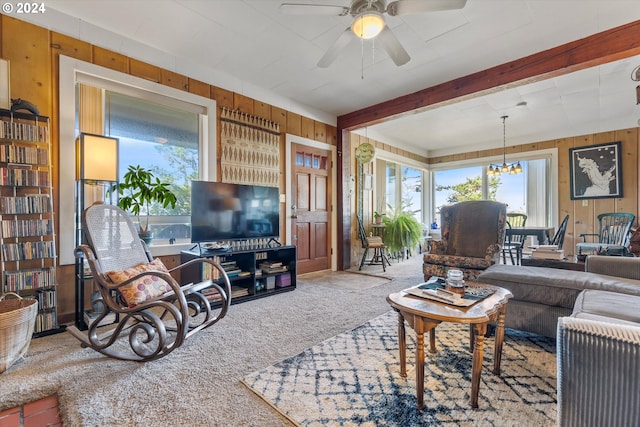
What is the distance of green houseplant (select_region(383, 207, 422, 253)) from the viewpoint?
214 inches

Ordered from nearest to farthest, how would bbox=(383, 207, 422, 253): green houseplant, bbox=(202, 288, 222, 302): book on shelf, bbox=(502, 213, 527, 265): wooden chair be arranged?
bbox=(202, 288, 222, 302): book on shelf
bbox=(502, 213, 527, 265): wooden chair
bbox=(383, 207, 422, 253): green houseplant

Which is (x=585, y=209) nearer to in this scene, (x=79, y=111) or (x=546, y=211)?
(x=546, y=211)

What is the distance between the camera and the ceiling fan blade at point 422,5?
1.89 m

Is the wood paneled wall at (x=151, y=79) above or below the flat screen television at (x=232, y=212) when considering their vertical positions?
above

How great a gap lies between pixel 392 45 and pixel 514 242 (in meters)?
4.45

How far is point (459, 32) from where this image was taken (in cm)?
278

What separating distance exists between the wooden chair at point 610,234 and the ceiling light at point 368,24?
3.96m

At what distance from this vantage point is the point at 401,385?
5.32ft

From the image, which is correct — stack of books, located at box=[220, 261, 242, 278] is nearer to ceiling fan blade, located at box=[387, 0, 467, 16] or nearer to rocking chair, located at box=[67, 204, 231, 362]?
rocking chair, located at box=[67, 204, 231, 362]

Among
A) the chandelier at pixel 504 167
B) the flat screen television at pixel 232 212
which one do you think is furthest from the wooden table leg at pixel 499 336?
the chandelier at pixel 504 167

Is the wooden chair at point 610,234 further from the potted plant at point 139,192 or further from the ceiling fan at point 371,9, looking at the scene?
the potted plant at point 139,192

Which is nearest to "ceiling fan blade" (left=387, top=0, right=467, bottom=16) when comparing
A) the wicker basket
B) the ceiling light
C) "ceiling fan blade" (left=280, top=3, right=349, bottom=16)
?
the ceiling light

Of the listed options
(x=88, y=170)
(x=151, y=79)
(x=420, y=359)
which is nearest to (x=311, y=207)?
(x=151, y=79)

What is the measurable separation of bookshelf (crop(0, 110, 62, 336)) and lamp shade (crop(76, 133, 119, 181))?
0.26 meters
